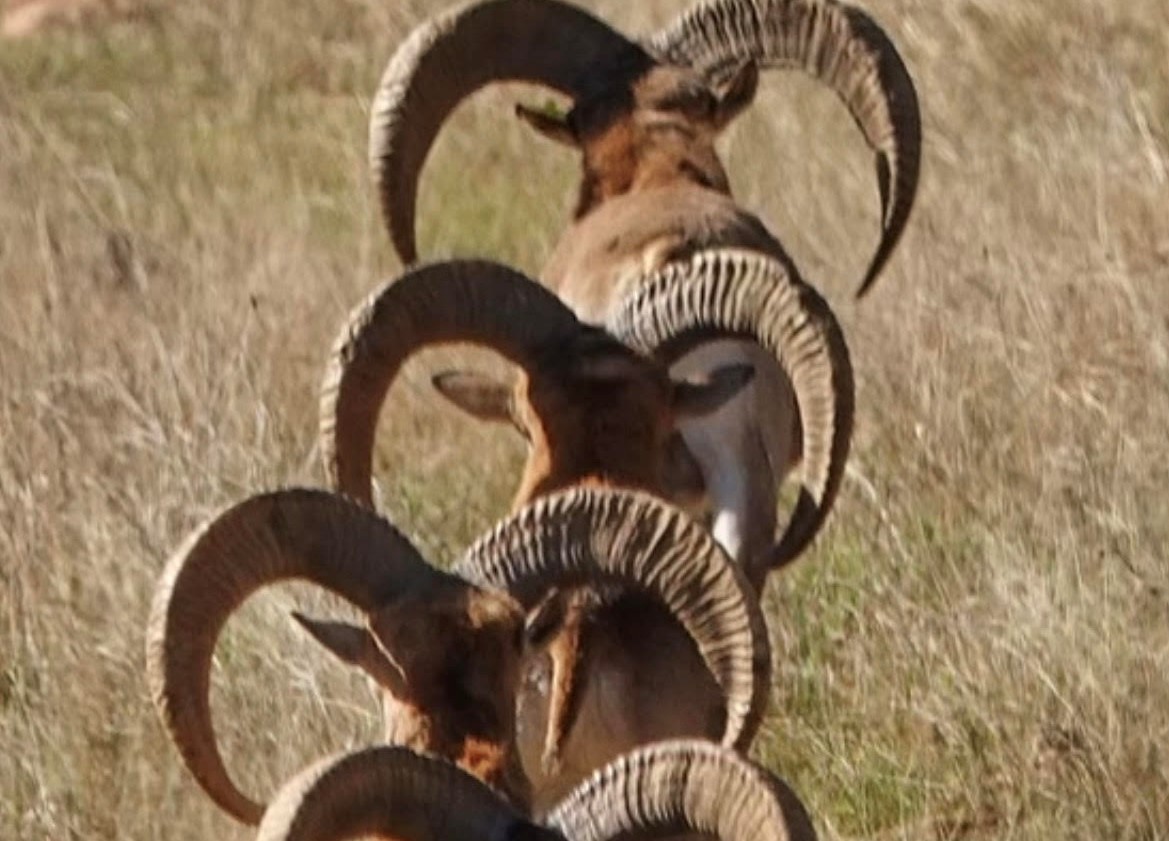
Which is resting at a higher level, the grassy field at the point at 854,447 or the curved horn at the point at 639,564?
the grassy field at the point at 854,447

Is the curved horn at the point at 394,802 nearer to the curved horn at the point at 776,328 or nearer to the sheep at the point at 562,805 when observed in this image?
the sheep at the point at 562,805

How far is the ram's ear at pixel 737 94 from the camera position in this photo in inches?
437

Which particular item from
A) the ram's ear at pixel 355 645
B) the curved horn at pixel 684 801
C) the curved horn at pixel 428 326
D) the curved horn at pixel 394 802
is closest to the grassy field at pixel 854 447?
the curved horn at pixel 428 326

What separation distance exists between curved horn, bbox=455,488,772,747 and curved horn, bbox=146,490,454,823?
35 cm

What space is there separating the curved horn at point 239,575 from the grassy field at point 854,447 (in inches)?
76.5

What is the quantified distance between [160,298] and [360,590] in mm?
6885

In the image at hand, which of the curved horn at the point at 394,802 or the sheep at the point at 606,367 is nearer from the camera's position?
the curved horn at the point at 394,802

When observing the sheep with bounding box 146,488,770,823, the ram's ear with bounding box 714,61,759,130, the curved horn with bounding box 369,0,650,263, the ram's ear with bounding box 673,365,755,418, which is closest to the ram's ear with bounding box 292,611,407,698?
the sheep with bounding box 146,488,770,823

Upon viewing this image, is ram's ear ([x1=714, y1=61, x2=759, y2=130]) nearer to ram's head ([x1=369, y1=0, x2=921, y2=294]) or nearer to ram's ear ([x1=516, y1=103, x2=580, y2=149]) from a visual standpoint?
ram's head ([x1=369, y1=0, x2=921, y2=294])

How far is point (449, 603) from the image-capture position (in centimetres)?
765

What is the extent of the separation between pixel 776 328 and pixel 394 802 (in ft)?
8.90

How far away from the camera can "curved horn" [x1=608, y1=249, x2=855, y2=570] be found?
9367 millimetres

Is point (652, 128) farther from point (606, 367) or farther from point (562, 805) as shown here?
point (562, 805)

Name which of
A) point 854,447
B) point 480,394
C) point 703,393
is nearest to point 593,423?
point 703,393
